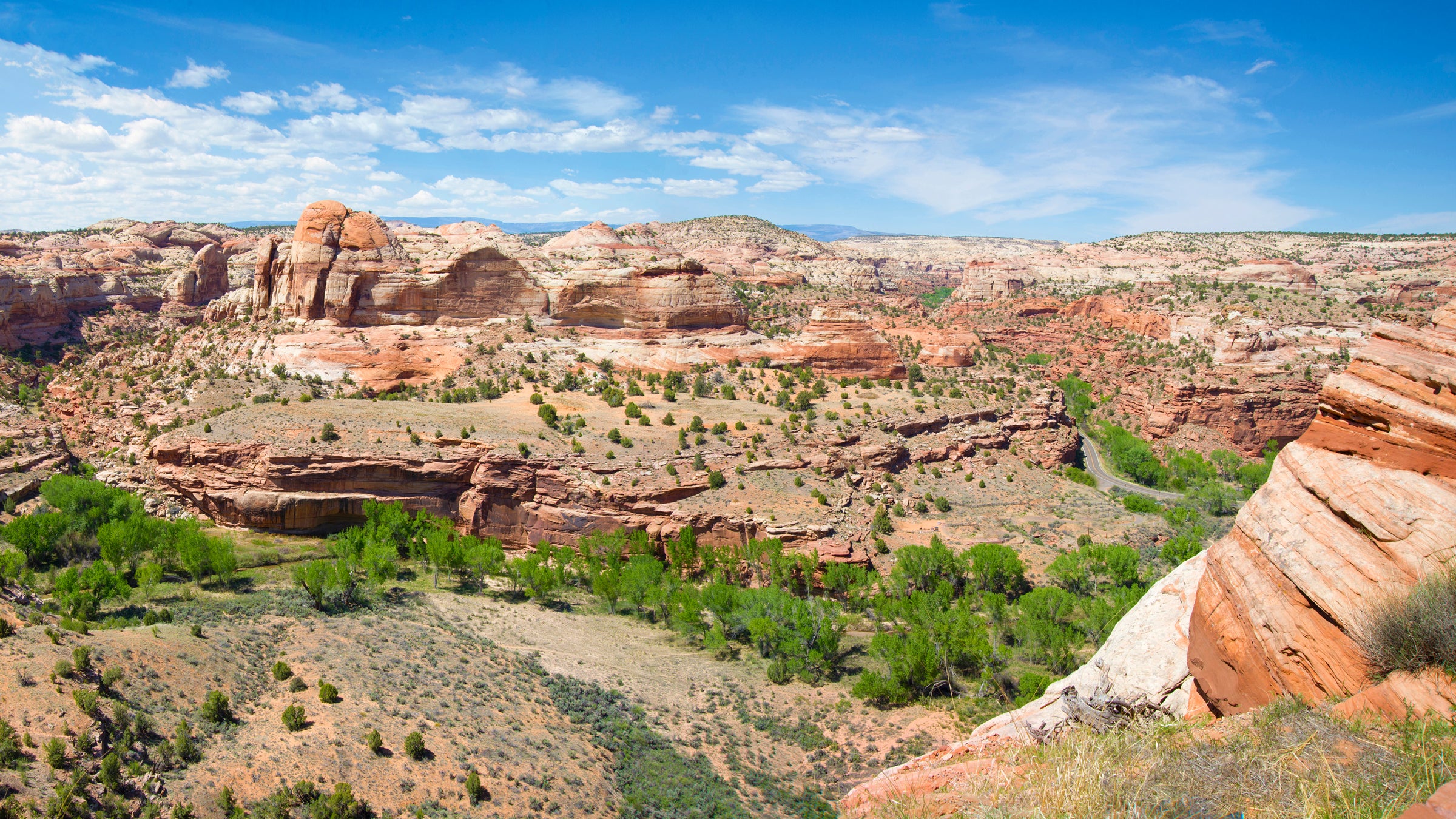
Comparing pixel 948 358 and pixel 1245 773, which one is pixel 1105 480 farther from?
pixel 1245 773

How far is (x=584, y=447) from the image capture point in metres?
38.6

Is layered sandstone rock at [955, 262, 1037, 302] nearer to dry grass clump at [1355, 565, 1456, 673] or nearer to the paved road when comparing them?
the paved road

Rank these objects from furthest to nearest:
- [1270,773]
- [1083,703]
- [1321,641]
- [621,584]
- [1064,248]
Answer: [1064,248] → [621,584] → [1083,703] → [1321,641] → [1270,773]

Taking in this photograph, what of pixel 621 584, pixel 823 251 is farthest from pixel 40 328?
pixel 823 251

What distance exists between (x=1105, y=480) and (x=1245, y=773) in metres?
56.8

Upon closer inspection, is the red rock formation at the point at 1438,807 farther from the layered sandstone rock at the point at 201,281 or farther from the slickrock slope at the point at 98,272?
the layered sandstone rock at the point at 201,281

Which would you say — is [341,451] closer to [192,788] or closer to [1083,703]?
[192,788]

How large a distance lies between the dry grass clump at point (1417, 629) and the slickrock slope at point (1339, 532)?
0.24 m

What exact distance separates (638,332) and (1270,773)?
5196 cm

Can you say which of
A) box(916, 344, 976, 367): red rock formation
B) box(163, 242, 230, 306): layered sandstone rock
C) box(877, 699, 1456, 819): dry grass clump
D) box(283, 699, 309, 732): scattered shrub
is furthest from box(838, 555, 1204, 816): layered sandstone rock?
box(163, 242, 230, 306): layered sandstone rock

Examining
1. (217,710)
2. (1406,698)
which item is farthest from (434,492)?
(1406,698)

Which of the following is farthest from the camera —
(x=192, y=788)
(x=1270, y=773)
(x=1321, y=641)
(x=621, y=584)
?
(x=621, y=584)

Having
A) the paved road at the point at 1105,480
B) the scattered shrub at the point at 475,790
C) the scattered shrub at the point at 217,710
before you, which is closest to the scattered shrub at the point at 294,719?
the scattered shrub at the point at 217,710

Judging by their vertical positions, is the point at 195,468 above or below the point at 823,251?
below
